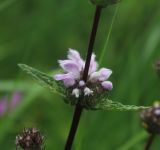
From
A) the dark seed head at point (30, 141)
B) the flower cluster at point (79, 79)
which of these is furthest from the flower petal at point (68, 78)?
the dark seed head at point (30, 141)

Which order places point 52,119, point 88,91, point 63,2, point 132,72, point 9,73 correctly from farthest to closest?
point 63,2 → point 9,73 → point 52,119 → point 132,72 → point 88,91

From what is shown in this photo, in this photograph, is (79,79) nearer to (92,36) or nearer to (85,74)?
(85,74)

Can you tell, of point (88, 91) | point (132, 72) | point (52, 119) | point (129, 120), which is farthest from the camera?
point (52, 119)

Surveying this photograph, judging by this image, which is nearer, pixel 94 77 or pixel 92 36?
pixel 92 36

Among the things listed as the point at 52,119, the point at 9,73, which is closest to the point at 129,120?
the point at 52,119

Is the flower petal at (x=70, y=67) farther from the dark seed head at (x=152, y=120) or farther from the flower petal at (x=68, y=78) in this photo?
the dark seed head at (x=152, y=120)

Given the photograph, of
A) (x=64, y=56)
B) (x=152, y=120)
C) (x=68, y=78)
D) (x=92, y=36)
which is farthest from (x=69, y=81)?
(x=64, y=56)

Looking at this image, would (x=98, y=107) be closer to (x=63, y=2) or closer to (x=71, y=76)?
(x=71, y=76)

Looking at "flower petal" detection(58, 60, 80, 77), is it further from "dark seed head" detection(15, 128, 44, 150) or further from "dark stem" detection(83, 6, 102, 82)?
"dark seed head" detection(15, 128, 44, 150)

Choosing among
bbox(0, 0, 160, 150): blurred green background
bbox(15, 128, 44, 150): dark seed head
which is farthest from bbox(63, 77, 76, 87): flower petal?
bbox(0, 0, 160, 150): blurred green background
